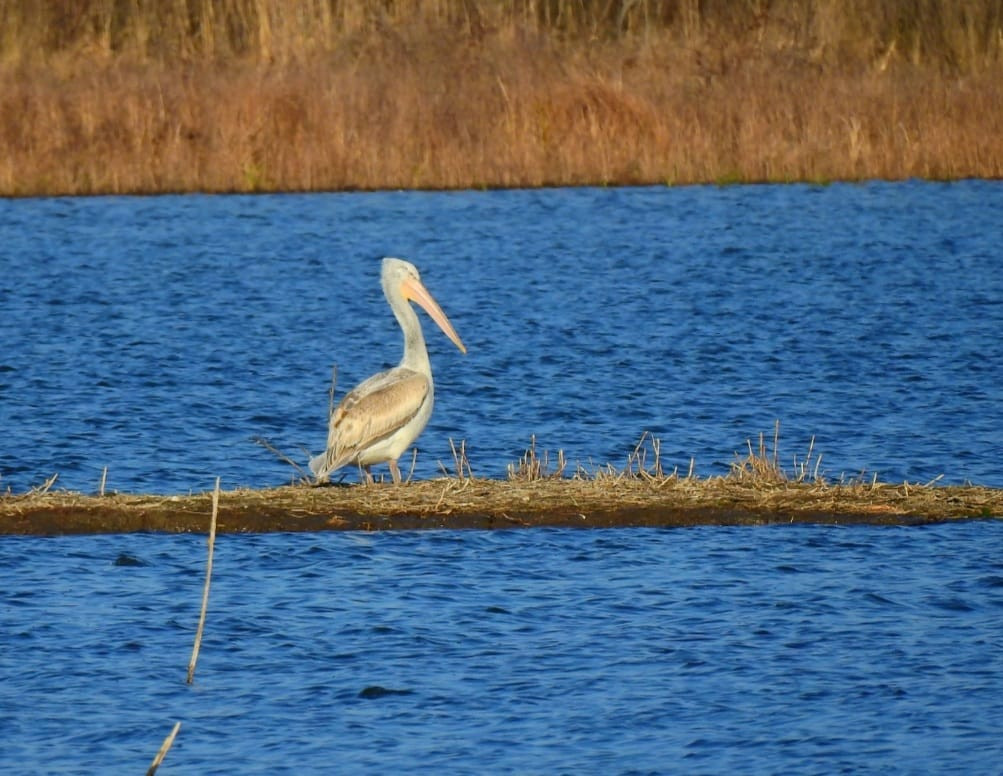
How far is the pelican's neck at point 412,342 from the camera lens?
9.90m

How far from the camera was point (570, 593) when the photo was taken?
8.34 m

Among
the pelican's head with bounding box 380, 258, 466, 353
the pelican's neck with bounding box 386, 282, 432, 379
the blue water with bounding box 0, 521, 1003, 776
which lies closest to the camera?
the blue water with bounding box 0, 521, 1003, 776

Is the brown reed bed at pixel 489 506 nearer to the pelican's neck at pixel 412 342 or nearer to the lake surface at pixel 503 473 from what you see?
the lake surface at pixel 503 473

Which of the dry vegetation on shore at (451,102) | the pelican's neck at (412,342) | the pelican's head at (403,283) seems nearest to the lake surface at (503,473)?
the dry vegetation on shore at (451,102)

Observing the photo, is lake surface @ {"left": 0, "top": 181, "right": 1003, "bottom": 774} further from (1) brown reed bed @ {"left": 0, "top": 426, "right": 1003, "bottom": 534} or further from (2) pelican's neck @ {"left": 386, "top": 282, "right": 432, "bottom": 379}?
(2) pelican's neck @ {"left": 386, "top": 282, "right": 432, "bottom": 379}

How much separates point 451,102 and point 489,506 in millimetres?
14754

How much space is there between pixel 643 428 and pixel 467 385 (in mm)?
2259

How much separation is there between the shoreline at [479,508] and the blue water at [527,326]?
64.4 inches

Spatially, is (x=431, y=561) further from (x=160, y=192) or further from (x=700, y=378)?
(x=160, y=192)

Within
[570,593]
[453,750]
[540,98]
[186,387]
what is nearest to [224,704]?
[453,750]

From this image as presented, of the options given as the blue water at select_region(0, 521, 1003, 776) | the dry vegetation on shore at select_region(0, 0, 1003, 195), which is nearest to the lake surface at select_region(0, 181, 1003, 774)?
the blue water at select_region(0, 521, 1003, 776)

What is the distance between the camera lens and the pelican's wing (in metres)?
9.41

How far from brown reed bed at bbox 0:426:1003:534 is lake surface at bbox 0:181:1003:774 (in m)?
0.10

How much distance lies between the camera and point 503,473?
10922 mm
